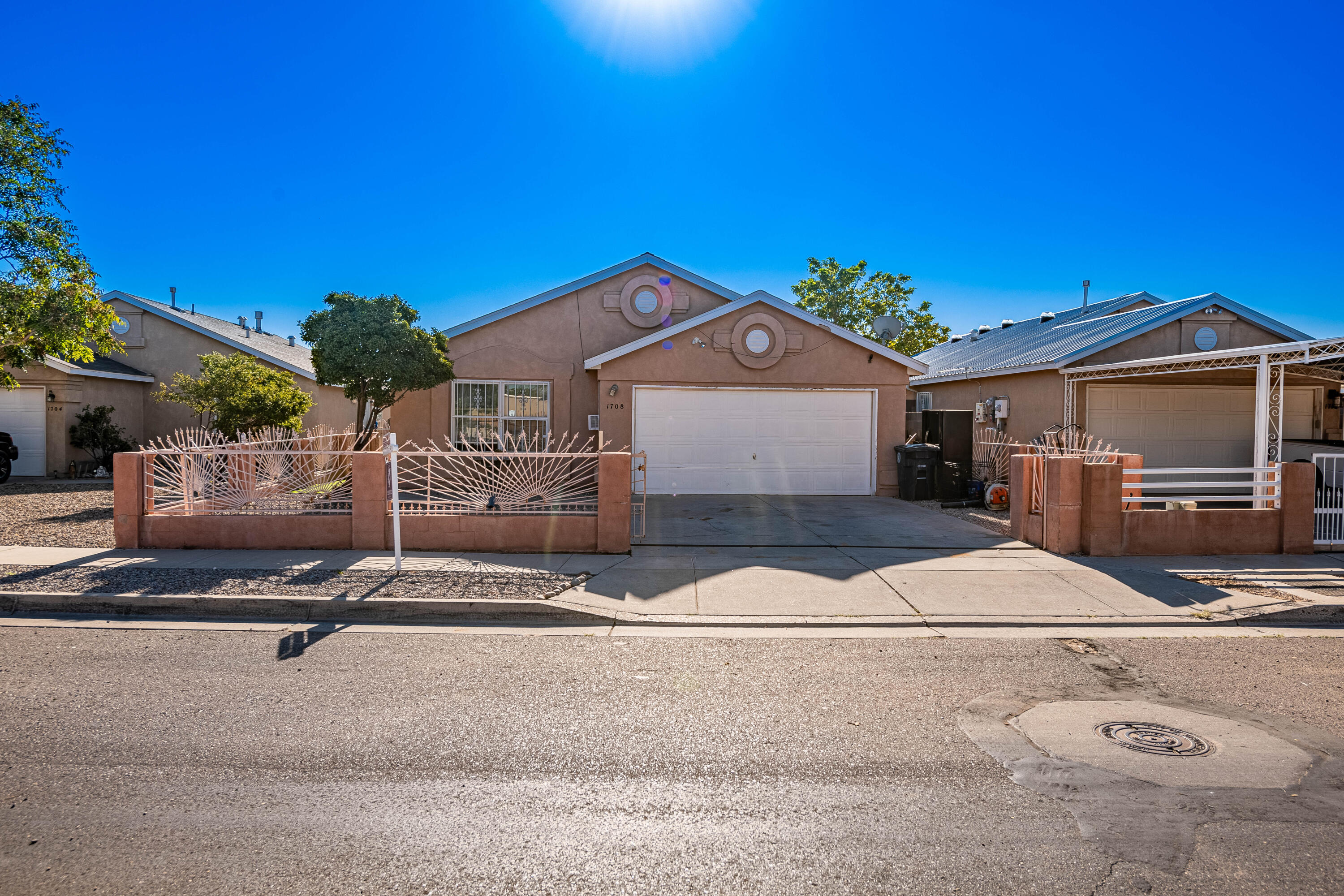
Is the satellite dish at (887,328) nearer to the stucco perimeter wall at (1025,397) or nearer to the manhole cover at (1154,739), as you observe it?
the stucco perimeter wall at (1025,397)

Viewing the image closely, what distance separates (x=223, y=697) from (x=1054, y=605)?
6855 millimetres

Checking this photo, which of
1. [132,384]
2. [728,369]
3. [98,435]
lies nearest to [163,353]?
[132,384]

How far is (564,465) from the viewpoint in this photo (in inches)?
359

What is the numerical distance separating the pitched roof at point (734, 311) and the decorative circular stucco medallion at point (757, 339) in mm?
390

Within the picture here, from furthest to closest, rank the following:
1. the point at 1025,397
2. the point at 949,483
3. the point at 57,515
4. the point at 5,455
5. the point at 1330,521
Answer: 1. the point at 1025,397
2. the point at 5,455
3. the point at 949,483
4. the point at 57,515
5. the point at 1330,521

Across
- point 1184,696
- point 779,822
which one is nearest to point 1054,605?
point 1184,696

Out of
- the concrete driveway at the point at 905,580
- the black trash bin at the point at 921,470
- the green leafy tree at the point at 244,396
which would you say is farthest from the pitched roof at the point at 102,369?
the black trash bin at the point at 921,470

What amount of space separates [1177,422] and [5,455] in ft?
86.3

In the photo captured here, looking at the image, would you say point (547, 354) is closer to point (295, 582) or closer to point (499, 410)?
point (499, 410)

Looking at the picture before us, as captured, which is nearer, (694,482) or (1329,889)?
(1329,889)

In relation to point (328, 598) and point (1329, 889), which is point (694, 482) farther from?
point (1329, 889)

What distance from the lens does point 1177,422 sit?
16609mm

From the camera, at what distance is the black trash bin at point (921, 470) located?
14.9 metres

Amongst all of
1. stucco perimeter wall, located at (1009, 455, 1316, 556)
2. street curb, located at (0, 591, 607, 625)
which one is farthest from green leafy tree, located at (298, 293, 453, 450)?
stucco perimeter wall, located at (1009, 455, 1316, 556)
